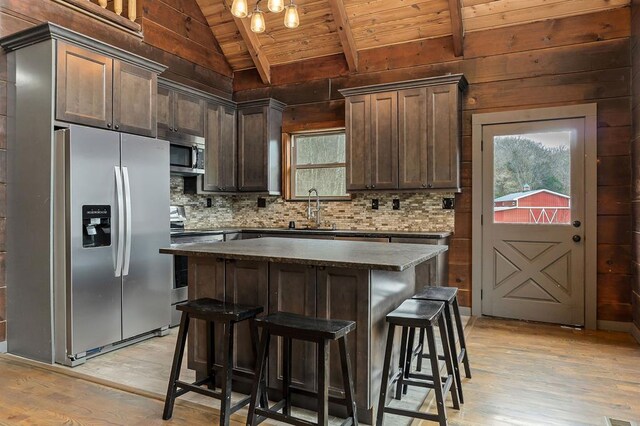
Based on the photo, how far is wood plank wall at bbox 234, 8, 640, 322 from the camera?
4.01 m

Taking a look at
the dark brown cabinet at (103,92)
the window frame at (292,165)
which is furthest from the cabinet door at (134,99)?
the window frame at (292,165)

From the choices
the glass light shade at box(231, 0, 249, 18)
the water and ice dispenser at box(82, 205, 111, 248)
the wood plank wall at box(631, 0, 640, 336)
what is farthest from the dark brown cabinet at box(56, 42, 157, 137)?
the wood plank wall at box(631, 0, 640, 336)

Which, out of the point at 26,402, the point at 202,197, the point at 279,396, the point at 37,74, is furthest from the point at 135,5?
the point at 279,396

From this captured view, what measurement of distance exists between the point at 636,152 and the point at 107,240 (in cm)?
449

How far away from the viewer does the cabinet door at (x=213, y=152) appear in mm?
5070

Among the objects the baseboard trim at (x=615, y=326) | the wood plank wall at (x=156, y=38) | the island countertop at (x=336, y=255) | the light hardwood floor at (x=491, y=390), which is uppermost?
the wood plank wall at (x=156, y=38)

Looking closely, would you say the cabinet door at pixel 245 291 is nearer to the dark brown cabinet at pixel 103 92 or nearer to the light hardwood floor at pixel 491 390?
the light hardwood floor at pixel 491 390

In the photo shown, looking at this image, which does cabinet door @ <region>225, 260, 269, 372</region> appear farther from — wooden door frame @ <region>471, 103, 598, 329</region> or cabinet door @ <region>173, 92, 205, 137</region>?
wooden door frame @ <region>471, 103, 598, 329</region>

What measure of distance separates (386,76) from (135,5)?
283 centimetres

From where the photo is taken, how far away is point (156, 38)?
4828 millimetres

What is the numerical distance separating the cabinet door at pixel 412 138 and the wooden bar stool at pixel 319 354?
2.69m

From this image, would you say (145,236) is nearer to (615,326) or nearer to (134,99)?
(134,99)

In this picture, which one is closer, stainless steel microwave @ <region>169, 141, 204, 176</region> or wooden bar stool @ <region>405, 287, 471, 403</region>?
wooden bar stool @ <region>405, 287, 471, 403</region>

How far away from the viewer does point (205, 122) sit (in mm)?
5031
